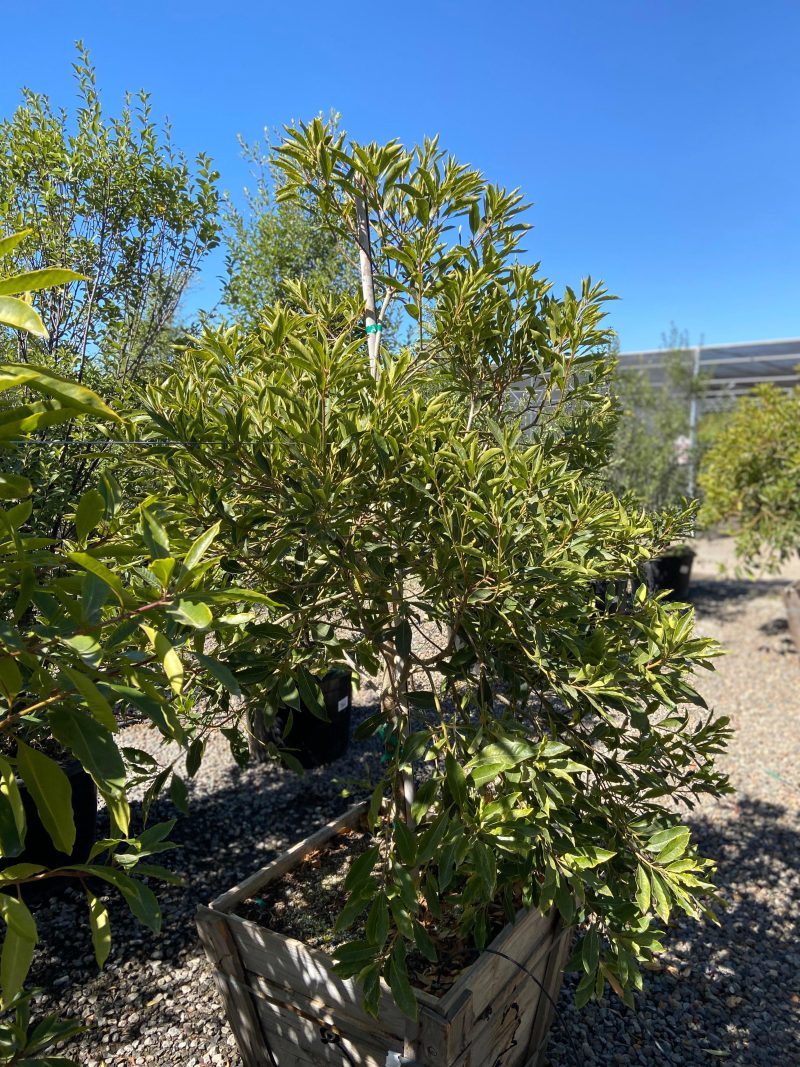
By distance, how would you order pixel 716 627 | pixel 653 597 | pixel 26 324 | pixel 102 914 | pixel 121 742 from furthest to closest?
pixel 716 627 < pixel 121 742 < pixel 653 597 < pixel 102 914 < pixel 26 324

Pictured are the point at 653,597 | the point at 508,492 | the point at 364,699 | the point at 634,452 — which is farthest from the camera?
the point at 634,452

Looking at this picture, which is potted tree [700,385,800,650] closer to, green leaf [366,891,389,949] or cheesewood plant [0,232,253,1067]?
green leaf [366,891,389,949]

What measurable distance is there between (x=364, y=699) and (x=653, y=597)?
414cm

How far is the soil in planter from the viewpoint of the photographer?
6.64ft

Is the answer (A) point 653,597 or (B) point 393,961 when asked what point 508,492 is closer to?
(A) point 653,597

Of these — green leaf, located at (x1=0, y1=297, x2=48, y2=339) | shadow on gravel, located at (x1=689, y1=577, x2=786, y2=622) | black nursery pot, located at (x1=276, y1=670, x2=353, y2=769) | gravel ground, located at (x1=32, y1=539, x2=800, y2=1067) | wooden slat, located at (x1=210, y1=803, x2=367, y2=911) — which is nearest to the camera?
green leaf, located at (x1=0, y1=297, x2=48, y2=339)

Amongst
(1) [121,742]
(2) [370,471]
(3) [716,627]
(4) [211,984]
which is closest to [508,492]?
(2) [370,471]

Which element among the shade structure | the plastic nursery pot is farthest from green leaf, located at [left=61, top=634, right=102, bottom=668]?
the shade structure

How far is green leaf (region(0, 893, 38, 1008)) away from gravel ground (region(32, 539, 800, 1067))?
4.09 ft

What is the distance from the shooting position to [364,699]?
5.73 m

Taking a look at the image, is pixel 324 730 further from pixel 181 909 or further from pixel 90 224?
pixel 90 224

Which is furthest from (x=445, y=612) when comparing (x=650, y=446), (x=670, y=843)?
(x=650, y=446)

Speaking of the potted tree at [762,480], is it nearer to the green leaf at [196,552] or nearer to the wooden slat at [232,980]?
the wooden slat at [232,980]

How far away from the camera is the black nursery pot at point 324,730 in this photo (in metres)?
4.36
